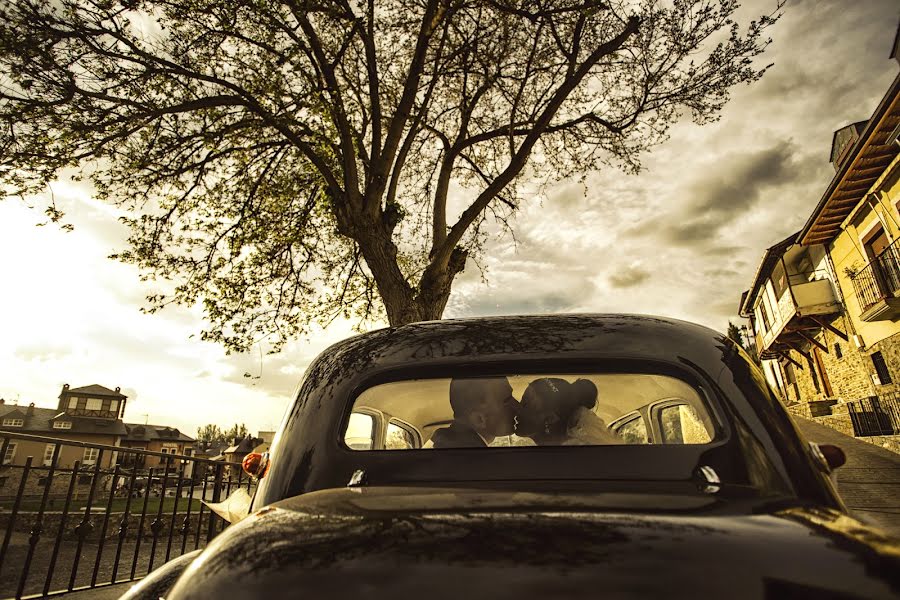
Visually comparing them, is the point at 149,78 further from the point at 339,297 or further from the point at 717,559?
the point at 717,559

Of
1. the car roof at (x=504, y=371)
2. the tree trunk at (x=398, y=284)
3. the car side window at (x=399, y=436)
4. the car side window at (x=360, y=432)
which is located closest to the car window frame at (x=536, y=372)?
the car roof at (x=504, y=371)

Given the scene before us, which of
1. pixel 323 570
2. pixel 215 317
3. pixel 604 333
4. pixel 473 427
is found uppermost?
pixel 215 317

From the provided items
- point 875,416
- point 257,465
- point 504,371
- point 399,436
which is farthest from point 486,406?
point 875,416

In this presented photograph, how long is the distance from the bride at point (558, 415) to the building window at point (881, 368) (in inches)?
833

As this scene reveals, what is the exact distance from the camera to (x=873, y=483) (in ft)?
36.7

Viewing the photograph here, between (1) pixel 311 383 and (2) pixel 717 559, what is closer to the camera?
(2) pixel 717 559

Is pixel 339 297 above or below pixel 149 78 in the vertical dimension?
below

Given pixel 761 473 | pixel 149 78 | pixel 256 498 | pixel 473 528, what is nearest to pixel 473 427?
pixel 256 498

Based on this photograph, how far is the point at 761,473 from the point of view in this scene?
1.24 metres

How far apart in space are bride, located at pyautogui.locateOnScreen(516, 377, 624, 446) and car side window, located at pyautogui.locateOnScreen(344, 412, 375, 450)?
599 mm

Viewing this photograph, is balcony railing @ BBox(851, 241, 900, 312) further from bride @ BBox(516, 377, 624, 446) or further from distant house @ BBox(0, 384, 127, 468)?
distant house @ BBox(0, 384, 127, 468)

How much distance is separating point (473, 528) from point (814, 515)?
62cm

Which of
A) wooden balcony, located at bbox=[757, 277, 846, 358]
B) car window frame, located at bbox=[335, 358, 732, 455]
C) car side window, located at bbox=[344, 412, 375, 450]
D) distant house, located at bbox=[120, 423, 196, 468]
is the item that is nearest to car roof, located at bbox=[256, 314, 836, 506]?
car window frame, located at bbox=[335, 358, 732, 455]

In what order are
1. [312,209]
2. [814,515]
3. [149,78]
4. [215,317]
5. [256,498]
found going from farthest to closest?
1. [312,209]
2. [215,317]
3. [149,78]
4. [256,498]
5. [814,515]
